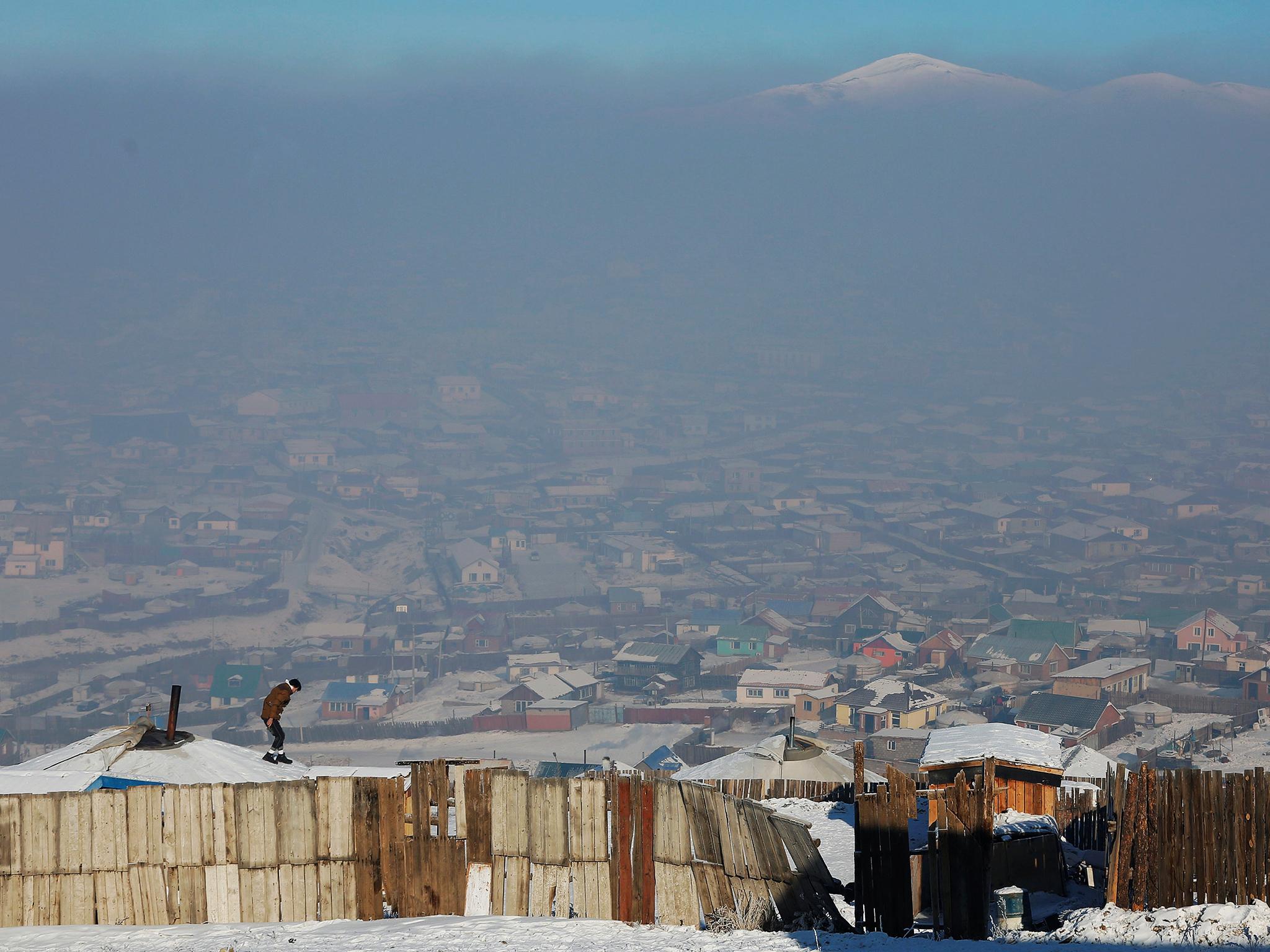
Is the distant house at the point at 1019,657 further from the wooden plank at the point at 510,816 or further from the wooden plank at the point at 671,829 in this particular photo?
the wooden plank at the point at 510,816

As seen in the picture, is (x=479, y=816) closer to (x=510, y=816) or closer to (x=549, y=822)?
(x=510, y=816)

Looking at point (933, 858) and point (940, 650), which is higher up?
point (933, 858)

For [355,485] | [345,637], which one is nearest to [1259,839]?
[345,637]

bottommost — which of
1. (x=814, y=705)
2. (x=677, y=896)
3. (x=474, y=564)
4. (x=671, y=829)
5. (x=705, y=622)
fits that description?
(x=814, y=705)

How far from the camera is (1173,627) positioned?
10750 centimetres

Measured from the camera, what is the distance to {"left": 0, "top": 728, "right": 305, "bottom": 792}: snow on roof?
14945mm

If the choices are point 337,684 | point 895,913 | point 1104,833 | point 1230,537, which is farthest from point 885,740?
point 1230,537

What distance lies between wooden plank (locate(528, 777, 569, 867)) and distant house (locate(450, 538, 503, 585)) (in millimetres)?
127891

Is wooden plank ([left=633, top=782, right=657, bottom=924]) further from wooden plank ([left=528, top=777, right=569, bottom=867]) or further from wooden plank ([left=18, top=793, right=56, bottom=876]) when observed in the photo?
wooden plank ([left=18, top=793, right=56, bottom=876])

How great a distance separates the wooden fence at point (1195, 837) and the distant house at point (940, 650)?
8735 centimetres

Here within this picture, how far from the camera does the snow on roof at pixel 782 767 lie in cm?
2295

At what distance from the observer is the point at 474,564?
14175 centimetres

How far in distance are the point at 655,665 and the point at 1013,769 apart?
7466cm

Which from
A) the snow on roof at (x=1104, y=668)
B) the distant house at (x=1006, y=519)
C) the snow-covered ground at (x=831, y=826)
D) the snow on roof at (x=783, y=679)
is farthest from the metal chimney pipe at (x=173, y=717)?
the distant house at (x=1006, y=519)
